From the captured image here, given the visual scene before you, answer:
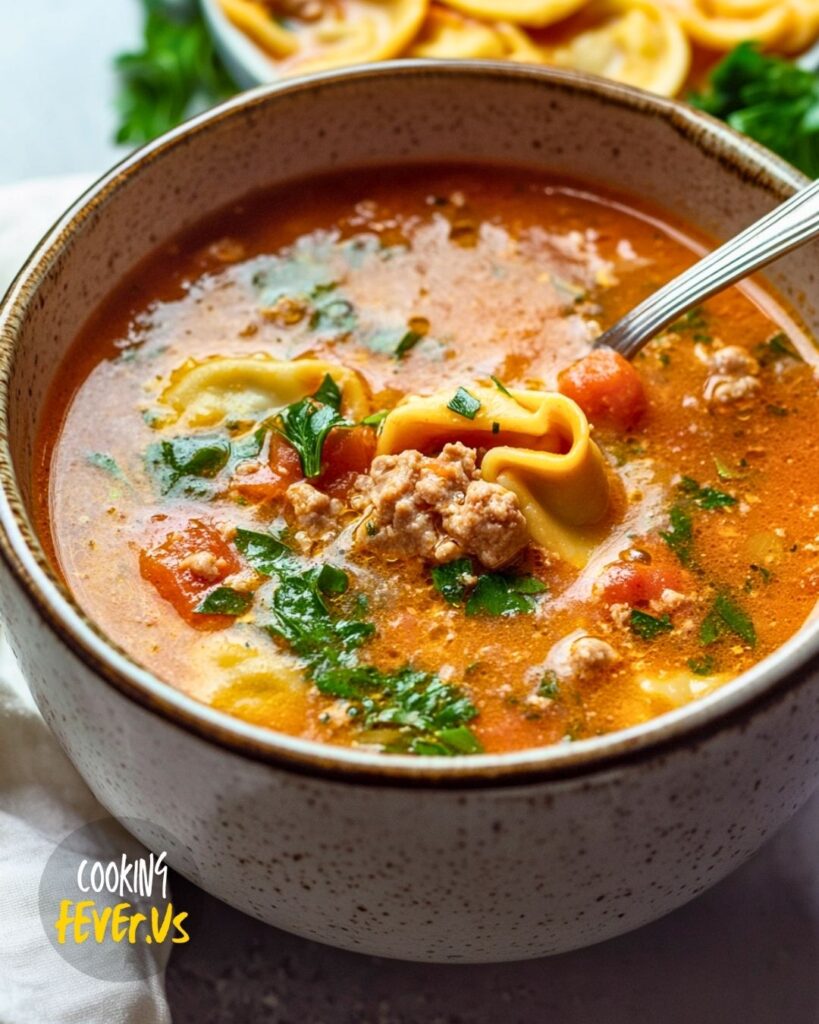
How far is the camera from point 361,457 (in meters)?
3.06

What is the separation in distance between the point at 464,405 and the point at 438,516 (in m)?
0.33

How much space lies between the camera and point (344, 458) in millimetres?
3051

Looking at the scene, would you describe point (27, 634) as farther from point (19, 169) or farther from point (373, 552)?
point (19, 169)

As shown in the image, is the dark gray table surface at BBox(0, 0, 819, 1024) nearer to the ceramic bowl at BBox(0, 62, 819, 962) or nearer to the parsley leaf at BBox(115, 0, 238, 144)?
the ceramic bowl at BBox(0, 62, 819, 962)

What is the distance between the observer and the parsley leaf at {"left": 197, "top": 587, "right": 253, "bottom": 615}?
280 cm

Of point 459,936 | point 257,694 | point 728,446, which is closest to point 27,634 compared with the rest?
point 257,694

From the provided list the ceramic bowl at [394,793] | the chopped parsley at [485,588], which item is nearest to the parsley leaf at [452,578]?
the chopped parsley at [485,588]

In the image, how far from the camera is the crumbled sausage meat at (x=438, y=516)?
2.80 metres

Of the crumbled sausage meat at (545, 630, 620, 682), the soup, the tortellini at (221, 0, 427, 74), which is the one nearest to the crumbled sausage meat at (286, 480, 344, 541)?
the soup

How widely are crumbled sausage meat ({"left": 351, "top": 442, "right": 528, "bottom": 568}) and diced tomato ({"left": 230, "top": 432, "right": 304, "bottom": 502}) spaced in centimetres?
20

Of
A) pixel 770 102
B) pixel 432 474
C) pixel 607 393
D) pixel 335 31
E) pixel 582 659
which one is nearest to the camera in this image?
pixel 582 659

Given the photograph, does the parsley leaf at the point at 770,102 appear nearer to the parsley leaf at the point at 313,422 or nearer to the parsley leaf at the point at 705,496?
the parsley leaf at the point at 705,496

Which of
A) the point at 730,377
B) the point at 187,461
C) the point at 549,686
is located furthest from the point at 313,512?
the point at 730,377

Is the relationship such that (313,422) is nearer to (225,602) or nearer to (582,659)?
(225,602)
